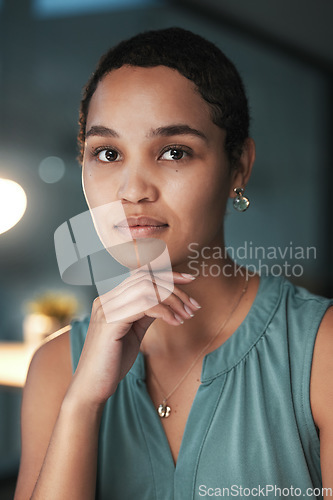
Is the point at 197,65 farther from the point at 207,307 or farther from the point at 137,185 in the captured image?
the point at 207,307

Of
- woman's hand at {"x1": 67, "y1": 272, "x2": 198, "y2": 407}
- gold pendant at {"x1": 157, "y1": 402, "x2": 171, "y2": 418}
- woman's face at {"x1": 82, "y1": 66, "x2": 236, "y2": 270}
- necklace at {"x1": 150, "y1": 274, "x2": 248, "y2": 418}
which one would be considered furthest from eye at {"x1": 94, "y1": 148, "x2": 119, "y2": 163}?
gold pendant at {"x1": 157, "y1": 402, "x2": 171, "y2": 418}

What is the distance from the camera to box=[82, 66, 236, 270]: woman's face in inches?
41.4

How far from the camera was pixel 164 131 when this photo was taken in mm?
1055

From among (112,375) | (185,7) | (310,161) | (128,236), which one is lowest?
(112,375)

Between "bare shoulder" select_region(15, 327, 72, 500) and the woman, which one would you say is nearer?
the woman

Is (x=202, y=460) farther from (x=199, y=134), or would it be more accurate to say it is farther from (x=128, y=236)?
(x=199, y=134)

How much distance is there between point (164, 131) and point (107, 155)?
140mm

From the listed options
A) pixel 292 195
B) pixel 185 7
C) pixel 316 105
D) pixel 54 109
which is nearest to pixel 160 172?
pixel 54 109

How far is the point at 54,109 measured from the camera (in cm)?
365

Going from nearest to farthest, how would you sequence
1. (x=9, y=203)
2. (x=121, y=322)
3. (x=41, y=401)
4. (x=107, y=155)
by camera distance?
(x=121, y=322) < (x=107, y=155) < (x=41, y=401) < (x=9, y=203)

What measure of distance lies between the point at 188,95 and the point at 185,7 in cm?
335

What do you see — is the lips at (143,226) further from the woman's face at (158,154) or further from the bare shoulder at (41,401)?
the bare shoulder at (41,401)

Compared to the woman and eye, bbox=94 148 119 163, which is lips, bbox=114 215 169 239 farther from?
eye, bbox=94 148 119 163

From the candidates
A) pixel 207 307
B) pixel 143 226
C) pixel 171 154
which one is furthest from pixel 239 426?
pixel 171 154
